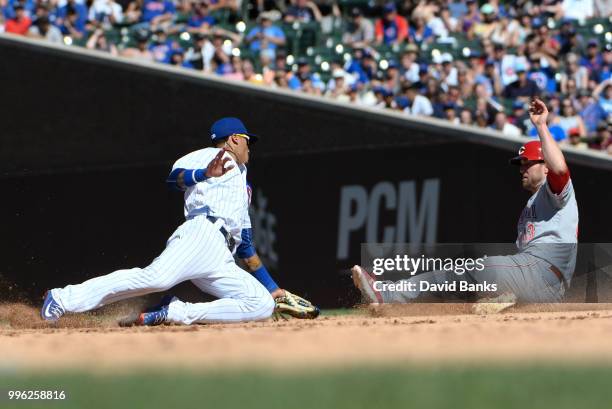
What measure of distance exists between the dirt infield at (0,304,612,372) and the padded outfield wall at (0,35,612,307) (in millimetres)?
3733

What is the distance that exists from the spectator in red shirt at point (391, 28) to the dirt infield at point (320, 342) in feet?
25.4

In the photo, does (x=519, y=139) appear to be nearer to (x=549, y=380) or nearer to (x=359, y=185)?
(x=359, y=185)

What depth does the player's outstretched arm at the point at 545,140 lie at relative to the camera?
867 cm

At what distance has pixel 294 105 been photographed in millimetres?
13500

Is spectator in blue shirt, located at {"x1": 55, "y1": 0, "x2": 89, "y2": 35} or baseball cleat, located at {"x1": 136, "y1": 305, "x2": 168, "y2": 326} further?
spectator in blue shirt, located at {"x1": 55, "y1": 0, "x2": 89, "y2": 35}

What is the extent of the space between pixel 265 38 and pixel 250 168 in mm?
3006

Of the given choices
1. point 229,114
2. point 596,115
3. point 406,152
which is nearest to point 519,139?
point 406,152

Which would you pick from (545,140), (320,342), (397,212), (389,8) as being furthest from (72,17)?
(320,342)

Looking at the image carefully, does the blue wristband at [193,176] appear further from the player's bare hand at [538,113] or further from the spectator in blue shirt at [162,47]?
the spectator in blue shirt at [162,47]

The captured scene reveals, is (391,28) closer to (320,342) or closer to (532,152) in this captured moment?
(532,152)

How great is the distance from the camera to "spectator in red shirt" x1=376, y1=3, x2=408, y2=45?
1666 centimetres

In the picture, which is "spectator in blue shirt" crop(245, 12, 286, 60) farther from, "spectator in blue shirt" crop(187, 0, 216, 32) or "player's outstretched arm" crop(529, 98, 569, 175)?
"player's outstretched arm" crop(529, 98, 569, 175)

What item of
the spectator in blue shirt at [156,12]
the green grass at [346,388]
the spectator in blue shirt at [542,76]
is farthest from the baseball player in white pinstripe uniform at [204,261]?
the spectator in blue shirt at [156,12]

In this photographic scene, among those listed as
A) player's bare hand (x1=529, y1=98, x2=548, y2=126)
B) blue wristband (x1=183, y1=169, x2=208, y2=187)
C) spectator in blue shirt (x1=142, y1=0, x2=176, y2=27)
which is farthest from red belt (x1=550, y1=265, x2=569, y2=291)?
spectator in blue shirt (x1=142, y1=0, x2=176, y2=27)
